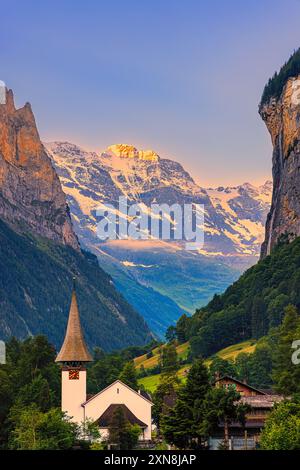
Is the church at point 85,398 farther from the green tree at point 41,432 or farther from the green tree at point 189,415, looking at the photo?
the green tree at point 189,415

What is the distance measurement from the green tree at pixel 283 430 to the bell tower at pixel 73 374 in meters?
32.9

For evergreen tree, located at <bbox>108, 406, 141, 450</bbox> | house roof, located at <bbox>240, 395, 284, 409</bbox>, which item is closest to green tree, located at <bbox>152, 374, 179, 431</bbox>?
house roof, located at <bbox>240, 395, 284, 409</bbox>

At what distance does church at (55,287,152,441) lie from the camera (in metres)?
166

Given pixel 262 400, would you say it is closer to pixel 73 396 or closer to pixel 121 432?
pixel 121 432

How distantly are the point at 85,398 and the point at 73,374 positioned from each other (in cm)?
303

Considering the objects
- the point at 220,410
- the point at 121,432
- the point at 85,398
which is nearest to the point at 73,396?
the point at 85,398

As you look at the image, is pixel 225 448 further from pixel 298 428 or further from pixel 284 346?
pixel 284 346

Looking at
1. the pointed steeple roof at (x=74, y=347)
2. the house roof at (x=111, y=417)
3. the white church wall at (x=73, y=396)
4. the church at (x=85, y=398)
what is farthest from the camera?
the pointed steeple roof at (x=74, y=347)

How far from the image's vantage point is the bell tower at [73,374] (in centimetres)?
16588

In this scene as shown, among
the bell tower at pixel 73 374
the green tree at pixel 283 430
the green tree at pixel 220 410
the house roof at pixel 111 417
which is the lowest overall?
the green tree at pixel 283 430

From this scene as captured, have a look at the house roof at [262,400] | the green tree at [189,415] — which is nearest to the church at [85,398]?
the house roof at [262,400]

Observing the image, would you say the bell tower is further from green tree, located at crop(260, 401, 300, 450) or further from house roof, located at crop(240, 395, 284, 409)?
green tree, located at crop(260, 401, 300, 450)

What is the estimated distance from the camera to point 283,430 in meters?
125

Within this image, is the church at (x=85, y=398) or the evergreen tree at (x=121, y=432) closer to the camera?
the evergreen tree at (x=121, y=432)
